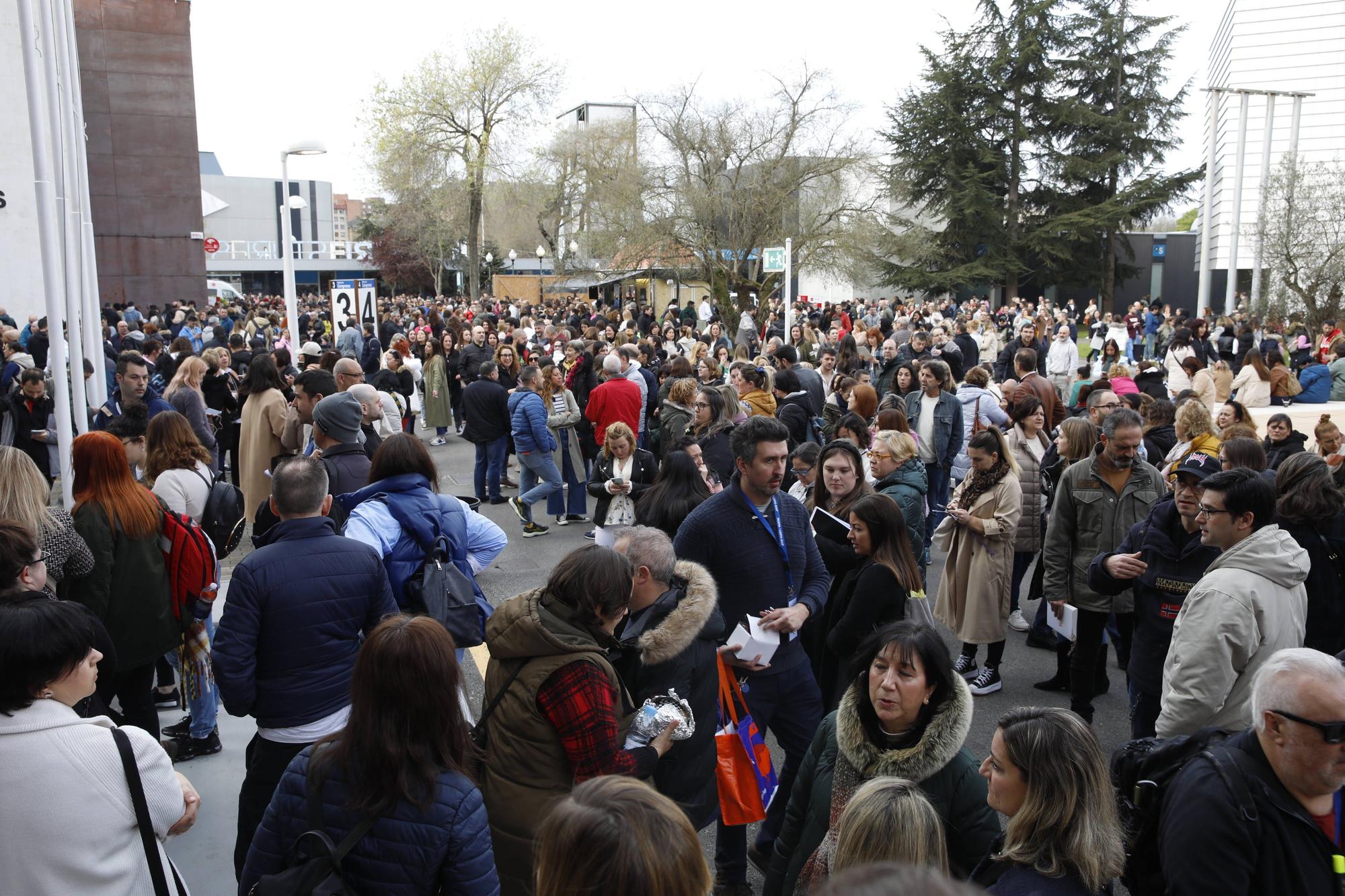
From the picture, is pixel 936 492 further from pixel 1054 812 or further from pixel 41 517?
pixel 41 517

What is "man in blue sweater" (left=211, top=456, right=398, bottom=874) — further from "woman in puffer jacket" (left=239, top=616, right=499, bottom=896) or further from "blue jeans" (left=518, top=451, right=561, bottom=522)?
"blue jeans" (left=518, top=451, right=561, bottom=522)

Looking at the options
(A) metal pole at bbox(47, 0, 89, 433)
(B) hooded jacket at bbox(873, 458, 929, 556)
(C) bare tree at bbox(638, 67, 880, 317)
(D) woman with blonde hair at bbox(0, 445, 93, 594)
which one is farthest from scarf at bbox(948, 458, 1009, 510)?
(C) bare tree at bbox(638, 67, 880, 317)

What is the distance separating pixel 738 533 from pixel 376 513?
164 centimetres

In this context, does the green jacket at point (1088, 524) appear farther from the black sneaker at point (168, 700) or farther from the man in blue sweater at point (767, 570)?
the black sneaker at point (168, 700)

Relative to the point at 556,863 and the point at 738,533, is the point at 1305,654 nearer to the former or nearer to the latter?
the point at 556,863

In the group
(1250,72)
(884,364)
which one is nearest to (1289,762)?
(884,364)

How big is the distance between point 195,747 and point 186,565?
4.30ft

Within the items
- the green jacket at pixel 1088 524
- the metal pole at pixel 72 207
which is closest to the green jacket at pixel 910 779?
the green jacket at pixel 1088 524

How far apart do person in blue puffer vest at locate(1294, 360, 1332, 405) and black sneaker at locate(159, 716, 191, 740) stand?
1294 centimetres

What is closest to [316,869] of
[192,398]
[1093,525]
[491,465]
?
[1093,525]

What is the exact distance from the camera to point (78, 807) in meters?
2.53

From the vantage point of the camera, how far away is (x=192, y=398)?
8.97 metres

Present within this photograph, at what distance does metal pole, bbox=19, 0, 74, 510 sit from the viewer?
654 cm

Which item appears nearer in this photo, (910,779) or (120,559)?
(910,779)
